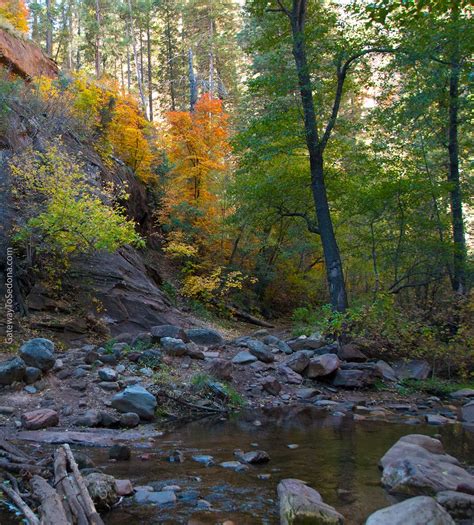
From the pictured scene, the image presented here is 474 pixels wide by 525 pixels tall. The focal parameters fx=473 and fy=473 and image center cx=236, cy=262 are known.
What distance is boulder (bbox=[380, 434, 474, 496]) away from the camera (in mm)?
4355

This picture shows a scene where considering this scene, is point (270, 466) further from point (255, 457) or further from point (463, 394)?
point (463, 394)

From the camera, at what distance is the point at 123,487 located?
423 centimetres

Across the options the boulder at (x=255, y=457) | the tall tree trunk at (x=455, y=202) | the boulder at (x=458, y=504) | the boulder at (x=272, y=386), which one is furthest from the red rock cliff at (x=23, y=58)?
the boulder at (x=458, y=504)

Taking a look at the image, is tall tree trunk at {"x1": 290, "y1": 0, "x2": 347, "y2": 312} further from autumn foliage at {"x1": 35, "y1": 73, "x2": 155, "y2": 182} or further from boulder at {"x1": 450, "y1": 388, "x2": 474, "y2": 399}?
autumn foliage at {"x1": 35, "y1": 73, "x2": 155, "y2": 182}

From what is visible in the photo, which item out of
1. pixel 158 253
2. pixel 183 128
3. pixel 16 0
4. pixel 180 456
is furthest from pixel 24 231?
pixel 16 0

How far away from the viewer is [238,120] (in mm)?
25391

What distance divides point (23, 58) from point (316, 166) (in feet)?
46.6

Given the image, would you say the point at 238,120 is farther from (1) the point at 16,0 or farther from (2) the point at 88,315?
(2) the point at 88,315

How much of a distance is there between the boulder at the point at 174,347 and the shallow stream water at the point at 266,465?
226cm

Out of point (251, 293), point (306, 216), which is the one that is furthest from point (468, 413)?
point (251, 293)

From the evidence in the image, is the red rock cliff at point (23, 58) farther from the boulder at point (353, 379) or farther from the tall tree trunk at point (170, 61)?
the boulder at point (353, 379)

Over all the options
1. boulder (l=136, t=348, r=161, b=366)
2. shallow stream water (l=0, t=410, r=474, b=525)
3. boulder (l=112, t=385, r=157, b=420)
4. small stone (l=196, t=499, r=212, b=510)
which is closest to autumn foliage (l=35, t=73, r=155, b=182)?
boulder (l=136, t=348, r=161, b=366)

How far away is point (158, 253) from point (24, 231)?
12016 millimetres

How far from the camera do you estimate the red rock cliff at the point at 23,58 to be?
18.7m
